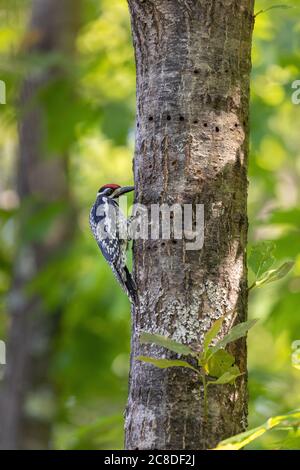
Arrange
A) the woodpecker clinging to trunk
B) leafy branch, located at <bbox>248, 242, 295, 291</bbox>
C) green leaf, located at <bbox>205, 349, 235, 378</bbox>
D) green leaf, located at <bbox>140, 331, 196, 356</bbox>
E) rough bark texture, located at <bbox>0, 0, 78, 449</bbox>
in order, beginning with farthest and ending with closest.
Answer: rough bark texture, located at <bbox>0, 0, 78, 449</bbox>
the woodpecker clinging to trunk
leafy branch, located at <bbox>248, 242, 295, 291</bbox>
green leaf, located at <bbox>205, 349, 235, 378</bbox>
green leaf, located at <bbox>140, 331, 196, 356</bbox>

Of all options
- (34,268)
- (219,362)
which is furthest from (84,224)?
(219,362)

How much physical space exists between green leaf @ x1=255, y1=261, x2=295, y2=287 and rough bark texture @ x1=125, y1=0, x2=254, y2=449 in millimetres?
65

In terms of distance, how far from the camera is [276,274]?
2.18 m

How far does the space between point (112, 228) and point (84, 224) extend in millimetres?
5050

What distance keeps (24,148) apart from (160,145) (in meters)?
5.28

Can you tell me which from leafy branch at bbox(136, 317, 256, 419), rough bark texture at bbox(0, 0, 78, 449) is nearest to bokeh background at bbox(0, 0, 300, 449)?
rough bark texture at bbox(0, 0, 78, 449)

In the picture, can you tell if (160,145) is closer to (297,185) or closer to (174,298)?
(174,298)

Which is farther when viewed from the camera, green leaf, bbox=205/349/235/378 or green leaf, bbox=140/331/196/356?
green leaf, bbox=205/349/235/378

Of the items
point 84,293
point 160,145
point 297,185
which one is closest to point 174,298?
point 160,145

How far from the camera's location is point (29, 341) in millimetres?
7238

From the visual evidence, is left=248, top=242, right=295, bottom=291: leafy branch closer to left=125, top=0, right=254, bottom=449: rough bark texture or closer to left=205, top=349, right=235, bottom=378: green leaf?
left=125, top=0, right=254, bottom=449: rough bark texture

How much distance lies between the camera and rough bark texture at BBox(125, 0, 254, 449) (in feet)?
6.93

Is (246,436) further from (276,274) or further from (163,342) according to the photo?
(276,274)

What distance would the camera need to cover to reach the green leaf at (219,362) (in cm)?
198
